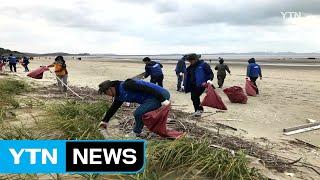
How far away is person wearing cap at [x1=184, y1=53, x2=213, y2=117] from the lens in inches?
452

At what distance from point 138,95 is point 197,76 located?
4.07m

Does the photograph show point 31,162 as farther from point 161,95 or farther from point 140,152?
point 161,95

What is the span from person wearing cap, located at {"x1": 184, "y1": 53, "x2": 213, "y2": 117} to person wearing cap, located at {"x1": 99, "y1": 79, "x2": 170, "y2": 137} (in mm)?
3738

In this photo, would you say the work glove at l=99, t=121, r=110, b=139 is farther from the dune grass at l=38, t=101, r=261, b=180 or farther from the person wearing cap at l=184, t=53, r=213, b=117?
the person wearing cap at l=184, t=53, r=213, b=117

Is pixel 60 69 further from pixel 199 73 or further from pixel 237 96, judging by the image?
pixel 199 73

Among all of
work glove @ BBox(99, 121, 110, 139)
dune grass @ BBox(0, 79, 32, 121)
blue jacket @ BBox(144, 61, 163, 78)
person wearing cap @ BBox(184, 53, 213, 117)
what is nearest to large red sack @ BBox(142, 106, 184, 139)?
work glove @ BBox(99, 121, 110, 139)

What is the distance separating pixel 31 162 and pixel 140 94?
3.34m

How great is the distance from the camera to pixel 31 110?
10633 mm

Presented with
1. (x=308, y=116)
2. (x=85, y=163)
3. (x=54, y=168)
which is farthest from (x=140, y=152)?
(x=308, y=116)

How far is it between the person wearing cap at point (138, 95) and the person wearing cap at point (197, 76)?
374 centimetres

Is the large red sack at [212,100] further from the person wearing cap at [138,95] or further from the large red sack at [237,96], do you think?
the large red sack at [237,96]

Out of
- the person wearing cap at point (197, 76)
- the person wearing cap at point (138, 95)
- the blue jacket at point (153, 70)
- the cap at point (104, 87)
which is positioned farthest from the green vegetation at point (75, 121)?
the blue jacket at point (153, 70)

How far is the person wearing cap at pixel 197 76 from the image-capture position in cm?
1147

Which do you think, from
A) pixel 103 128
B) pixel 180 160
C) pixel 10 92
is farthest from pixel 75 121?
pixel 10 92
